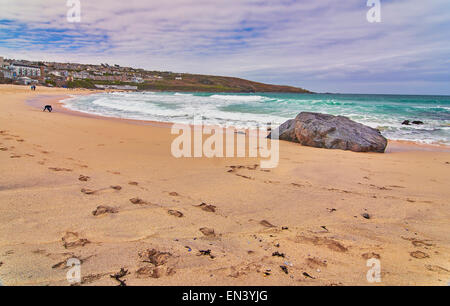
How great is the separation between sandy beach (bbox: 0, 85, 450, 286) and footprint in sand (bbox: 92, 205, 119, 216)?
0.06ft

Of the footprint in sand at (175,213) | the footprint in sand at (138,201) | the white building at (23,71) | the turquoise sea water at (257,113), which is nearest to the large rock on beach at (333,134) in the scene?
the turquoise sea water at (257,113)

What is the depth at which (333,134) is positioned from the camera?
25.7 ft

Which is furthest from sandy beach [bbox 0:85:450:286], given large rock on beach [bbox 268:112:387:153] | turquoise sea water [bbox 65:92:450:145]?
turquoise sea water [bbox 65:92:450:145]

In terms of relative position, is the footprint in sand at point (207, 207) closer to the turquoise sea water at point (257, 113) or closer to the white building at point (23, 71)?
the turquoise sea water at point (257, 113)

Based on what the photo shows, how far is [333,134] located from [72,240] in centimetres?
731

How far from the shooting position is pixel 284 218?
2902 millimetres

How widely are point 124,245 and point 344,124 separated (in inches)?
305

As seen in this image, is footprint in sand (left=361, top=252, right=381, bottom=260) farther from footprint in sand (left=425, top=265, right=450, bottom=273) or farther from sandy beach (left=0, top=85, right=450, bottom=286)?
footprint in sand (left=425, top=265, right=450, bottom=273)

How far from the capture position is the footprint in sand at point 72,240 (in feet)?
7.02

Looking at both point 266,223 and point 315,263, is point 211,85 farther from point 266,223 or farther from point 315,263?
point 315,263

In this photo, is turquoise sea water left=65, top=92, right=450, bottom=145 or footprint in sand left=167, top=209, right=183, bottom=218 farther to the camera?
turquoise sea water left=65, top=92, right=450, bottom=145

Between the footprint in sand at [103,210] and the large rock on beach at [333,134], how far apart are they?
21.2 ft

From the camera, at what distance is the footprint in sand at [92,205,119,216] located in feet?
8.95
